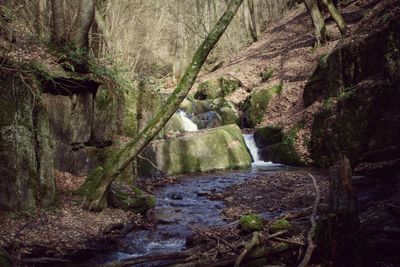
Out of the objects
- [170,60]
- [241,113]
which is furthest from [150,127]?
[170,60]

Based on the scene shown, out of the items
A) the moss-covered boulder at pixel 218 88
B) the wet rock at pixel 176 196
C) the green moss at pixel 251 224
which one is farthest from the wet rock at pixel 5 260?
the moss-covered boulder at pixel 218 88

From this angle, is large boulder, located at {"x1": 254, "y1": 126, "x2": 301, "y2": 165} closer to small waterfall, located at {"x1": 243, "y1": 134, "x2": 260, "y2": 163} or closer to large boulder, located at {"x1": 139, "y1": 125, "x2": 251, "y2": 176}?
small waterfall, located at {"x1": 243, "y1": 134, "x2": 260, "y2": 163}

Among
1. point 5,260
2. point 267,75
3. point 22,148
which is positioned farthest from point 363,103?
point 267,75

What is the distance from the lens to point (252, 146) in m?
18.1

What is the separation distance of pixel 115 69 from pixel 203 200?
13.8 feet

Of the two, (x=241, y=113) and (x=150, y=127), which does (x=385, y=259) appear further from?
(x=241, y=113)

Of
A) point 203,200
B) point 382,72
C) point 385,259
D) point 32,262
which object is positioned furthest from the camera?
point 382,72

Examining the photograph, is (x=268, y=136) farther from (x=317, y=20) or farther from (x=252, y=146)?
(x=317, y=20)

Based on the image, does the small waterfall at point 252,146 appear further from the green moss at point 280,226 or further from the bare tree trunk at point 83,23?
the green moss at point 280,226

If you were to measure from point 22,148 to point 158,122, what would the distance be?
2.44 meters

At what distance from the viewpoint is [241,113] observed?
2303 centimetres

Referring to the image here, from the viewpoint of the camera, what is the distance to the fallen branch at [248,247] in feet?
17.0

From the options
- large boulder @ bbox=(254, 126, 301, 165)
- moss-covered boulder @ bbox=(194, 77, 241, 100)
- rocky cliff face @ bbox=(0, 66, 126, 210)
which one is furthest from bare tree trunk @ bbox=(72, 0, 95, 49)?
moss-covered boulder @ bbox=(194, 77, 241, 100)

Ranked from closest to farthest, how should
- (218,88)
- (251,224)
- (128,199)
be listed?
(251,224) → (128,199) → (218,88)
